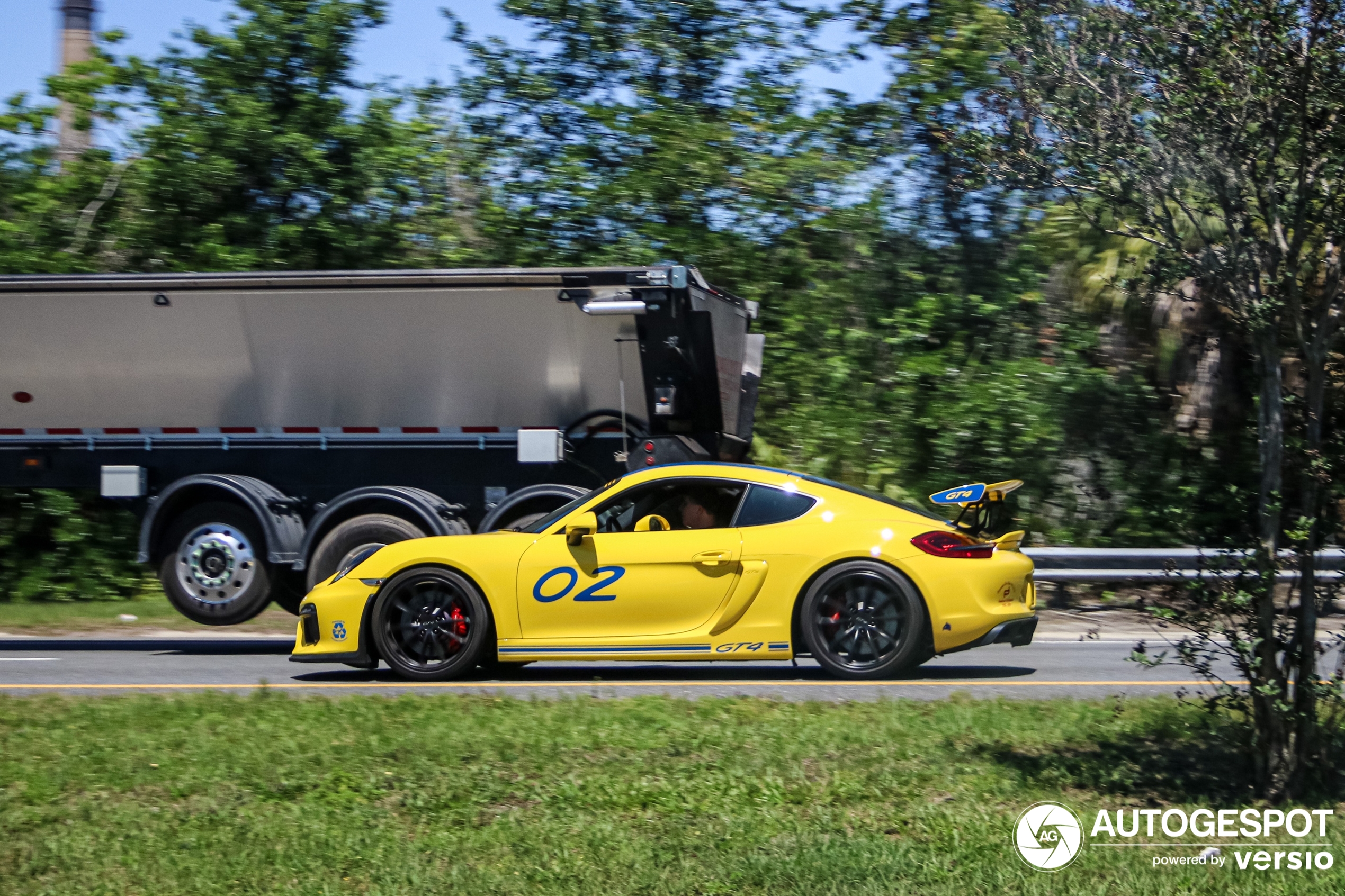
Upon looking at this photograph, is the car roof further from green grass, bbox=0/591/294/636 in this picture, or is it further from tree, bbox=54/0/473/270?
tree, bbox=54/0/473/270

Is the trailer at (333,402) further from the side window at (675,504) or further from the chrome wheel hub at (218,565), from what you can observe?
the side window at (675,504)

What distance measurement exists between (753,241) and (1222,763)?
12876mm

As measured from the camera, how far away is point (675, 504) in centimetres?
875

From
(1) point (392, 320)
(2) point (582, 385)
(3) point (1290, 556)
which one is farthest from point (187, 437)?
(3) point (1290, 556)

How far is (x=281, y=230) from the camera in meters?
17.8

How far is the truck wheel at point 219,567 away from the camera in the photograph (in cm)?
1179

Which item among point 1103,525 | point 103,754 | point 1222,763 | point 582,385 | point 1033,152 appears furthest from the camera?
point 1103,525

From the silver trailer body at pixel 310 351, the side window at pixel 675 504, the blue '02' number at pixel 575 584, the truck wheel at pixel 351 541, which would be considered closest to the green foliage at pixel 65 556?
the silver trailer body at pixel 310 351

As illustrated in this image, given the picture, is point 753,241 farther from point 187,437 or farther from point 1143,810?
point 1143,810

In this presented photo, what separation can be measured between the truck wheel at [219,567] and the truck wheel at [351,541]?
0.60 meters

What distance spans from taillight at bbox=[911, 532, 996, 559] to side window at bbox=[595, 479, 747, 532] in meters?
1.20

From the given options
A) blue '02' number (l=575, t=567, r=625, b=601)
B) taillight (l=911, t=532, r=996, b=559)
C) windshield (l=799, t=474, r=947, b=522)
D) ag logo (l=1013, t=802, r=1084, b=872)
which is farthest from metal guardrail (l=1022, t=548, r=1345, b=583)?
ag logo (l=1013, t=802, r=1084, b=872)

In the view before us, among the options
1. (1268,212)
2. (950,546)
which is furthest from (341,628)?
(1268,212)

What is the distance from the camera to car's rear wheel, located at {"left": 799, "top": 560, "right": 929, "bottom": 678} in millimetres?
8375
